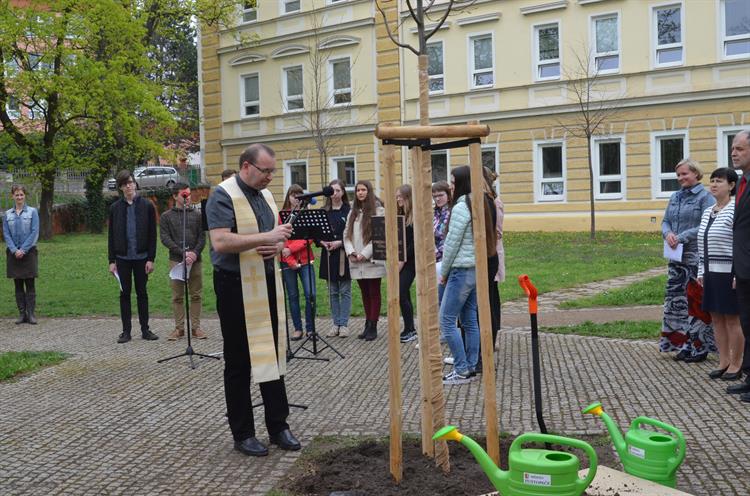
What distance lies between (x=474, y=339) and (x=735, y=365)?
7.98ft

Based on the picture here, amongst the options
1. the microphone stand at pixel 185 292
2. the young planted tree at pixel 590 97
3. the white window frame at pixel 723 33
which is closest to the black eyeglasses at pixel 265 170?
the microphone stand at pixel 185 292

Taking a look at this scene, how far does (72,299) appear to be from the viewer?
54.1ft

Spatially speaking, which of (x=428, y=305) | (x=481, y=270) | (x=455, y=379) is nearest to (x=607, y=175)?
(x=455, y=379)

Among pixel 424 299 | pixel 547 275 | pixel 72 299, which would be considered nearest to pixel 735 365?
pixel 424 299

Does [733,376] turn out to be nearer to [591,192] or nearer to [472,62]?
[591,192]

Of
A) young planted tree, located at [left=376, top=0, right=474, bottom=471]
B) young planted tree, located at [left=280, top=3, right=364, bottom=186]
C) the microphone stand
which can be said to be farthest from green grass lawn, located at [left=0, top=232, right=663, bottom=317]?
young planted tree, located at [left=280, top=3, right=364, bottom=186]

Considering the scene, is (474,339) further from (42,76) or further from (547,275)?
(42,76)

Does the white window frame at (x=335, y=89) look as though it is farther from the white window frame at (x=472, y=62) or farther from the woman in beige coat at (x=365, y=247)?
the woman in beige coat at (x=365, y=247)

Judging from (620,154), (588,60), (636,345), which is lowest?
(636,345)

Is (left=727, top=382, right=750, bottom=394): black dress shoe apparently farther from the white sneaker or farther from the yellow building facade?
the yellow building facade

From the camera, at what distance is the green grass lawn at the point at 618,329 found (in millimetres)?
10625

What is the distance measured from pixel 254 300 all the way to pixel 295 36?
102ft

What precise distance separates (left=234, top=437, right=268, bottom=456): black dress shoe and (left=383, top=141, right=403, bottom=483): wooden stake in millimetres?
1282

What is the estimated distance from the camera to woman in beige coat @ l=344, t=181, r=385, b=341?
1093 centimetres
